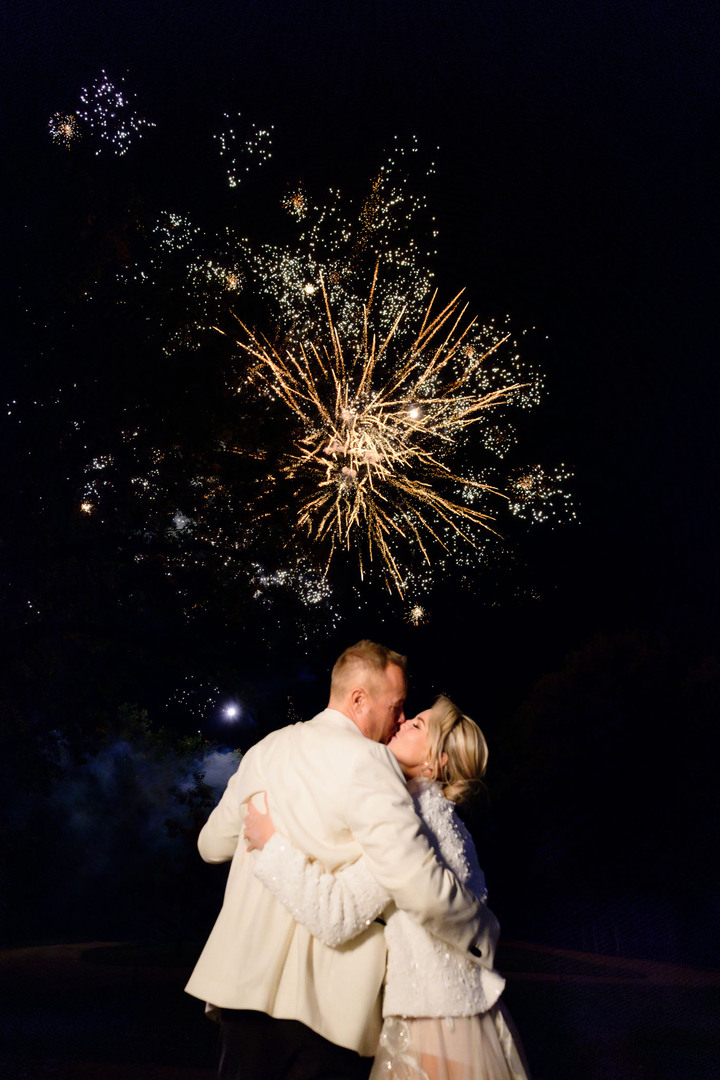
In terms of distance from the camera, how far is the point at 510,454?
232 inches

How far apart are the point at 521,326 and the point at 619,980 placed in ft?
16.0

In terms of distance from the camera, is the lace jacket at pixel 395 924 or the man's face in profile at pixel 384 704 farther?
the man's face in profile at pixel 384 704

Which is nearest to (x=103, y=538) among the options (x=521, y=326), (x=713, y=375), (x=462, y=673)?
(x=462, y=673)

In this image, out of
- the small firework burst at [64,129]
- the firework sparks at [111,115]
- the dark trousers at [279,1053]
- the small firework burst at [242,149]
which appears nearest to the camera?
the dark trousers at [279,1053]

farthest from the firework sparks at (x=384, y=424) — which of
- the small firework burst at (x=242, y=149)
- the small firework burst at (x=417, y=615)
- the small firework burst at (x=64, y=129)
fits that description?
the small firework burst at (x=64, y=129)

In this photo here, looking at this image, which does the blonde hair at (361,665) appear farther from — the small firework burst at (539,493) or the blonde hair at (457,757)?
the small firework burst at (539,493)

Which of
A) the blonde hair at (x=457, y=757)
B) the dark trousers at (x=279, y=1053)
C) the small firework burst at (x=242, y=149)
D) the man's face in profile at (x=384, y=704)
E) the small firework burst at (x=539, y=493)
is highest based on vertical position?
the small firework burst at (x=242, y=149)

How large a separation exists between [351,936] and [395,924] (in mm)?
138

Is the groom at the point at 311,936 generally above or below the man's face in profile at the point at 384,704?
below

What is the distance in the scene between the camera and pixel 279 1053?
2062mm

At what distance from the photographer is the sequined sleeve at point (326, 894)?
197 cm

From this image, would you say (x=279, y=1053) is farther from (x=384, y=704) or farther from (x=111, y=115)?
(x=111, y=115)

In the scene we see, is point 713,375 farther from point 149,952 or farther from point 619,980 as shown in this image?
point 149,952

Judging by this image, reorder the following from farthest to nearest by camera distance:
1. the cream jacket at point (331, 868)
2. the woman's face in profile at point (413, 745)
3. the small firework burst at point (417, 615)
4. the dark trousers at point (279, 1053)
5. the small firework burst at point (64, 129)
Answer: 1. the small firework burst at point (417, 615)
2. the small firework burst at point (64, 129)
3. the woman's face in profile at point (413, 745)
4. the dark trousers at point (279, 1053)
5. the cream jacket at point (331, 868)
